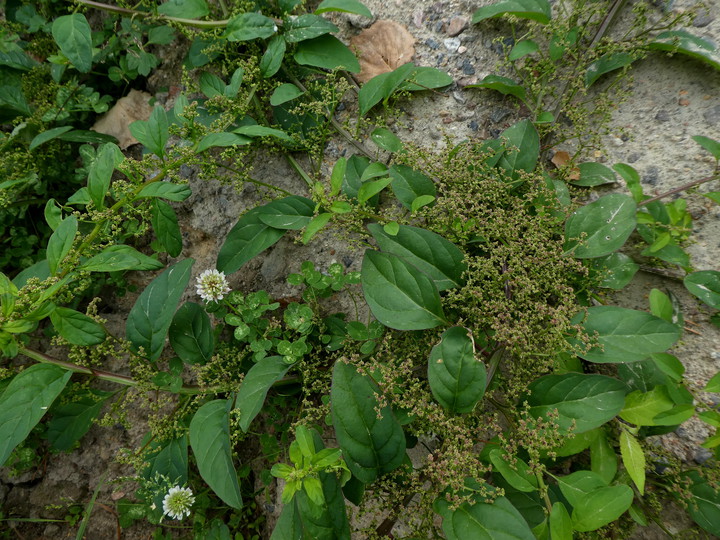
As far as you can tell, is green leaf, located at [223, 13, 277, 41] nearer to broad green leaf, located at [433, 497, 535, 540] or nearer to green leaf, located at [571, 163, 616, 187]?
green leaf, located at [571, 163, 616, 187]

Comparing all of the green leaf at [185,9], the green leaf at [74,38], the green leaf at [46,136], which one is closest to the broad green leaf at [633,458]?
the green leaf at [185,9]

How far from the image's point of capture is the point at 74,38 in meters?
2.27

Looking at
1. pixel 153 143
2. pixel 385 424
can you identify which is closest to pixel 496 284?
pixel 385 424

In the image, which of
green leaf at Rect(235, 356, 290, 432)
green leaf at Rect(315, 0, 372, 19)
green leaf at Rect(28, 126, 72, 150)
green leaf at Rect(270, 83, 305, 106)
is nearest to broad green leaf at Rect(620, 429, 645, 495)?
green leaf at Rect(235, 356, 290, 432)

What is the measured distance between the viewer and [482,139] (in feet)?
7.69

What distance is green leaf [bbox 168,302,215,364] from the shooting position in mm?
2121

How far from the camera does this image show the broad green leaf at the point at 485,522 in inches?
59.5

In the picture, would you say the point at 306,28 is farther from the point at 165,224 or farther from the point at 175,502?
the point at 175,502

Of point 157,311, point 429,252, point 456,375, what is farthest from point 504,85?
point 157,311

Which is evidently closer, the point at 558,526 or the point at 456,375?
the point at 558,526

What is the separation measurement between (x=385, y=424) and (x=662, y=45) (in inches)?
83.5

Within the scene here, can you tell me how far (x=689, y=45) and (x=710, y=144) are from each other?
0.50 meters

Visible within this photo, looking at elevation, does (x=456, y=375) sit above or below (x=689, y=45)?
below

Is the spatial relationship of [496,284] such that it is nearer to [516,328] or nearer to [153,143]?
[516,328]
